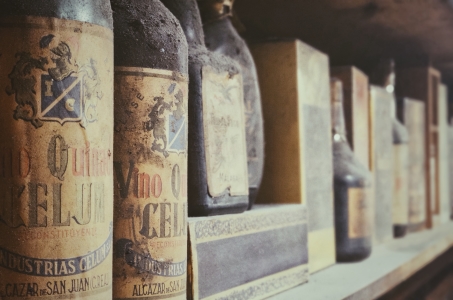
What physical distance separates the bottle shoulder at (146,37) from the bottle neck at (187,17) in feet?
0.43

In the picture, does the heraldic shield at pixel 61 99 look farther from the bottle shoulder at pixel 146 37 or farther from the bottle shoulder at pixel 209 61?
→ the bottle shoulder at pixel 209 61

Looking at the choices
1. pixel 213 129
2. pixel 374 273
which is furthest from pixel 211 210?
pixel 374 273

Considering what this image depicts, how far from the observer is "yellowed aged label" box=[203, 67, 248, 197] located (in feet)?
2.24

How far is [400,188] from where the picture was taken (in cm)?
150

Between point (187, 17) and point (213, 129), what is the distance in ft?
0.47

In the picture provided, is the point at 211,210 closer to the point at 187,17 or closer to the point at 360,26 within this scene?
the point at 187,17

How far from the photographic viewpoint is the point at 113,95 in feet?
1.74

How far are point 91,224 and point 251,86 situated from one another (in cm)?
42

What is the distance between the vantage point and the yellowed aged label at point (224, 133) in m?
0.68

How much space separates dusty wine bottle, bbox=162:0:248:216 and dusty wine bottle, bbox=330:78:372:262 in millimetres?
398

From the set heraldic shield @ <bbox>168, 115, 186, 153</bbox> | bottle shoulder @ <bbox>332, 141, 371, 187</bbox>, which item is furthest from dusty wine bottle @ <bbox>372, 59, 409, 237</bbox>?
heraldic shield @ <bbox>168, 115, 186, 153</bbox>

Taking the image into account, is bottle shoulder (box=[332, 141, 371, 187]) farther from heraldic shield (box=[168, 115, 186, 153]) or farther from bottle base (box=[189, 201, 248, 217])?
heraldic shield (box=[168, 115, 186, 153])

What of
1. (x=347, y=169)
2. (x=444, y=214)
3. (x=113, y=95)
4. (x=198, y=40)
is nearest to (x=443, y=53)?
(x=444, y=214)

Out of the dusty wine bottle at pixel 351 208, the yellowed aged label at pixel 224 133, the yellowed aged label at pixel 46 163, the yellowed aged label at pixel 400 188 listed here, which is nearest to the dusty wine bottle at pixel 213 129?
the yellowed aged label at pixel 224 133
